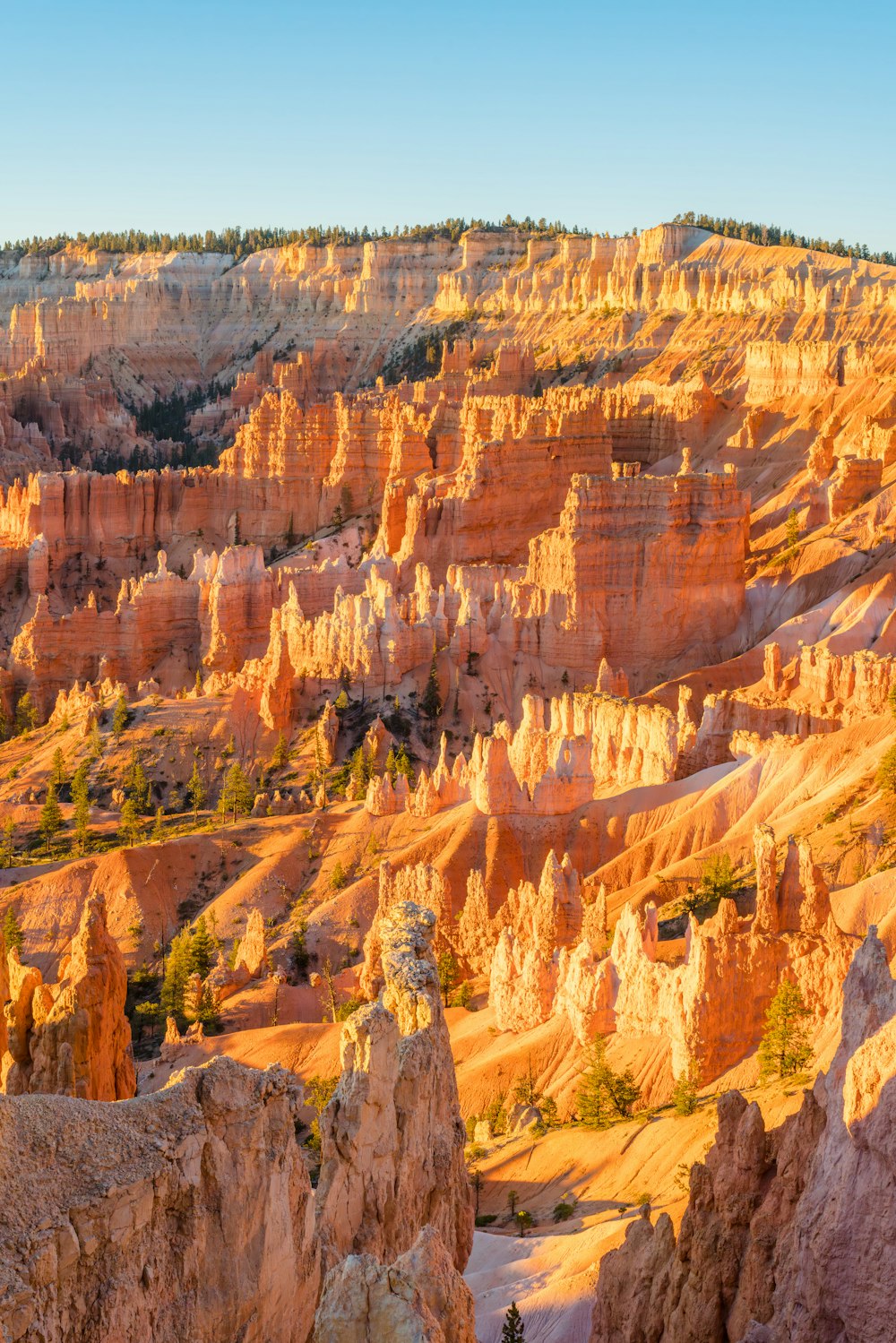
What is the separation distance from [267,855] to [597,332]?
249ft

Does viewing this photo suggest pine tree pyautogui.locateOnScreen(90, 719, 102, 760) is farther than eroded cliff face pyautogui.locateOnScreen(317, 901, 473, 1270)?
Yes

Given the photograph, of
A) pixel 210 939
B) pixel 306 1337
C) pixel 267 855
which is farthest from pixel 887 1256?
pixel 267 855

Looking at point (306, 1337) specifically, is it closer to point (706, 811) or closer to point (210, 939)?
point (706, 811)

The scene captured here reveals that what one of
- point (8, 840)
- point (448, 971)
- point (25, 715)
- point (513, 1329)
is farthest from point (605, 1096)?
point (25, 715)

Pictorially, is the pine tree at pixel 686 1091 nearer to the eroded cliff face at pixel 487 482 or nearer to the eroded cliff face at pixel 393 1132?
Answer: the eroded cliff face at pixel 393 1132

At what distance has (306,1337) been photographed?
42.2 ft

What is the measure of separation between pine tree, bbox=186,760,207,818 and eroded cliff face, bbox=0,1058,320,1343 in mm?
37526

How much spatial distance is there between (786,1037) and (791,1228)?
290 inches

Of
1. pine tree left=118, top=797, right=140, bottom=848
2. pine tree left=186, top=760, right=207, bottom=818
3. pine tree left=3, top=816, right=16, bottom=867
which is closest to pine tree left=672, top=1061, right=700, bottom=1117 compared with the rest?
pine tree left=3, top=816, right=16, bottom=867

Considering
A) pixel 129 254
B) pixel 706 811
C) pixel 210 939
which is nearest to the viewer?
pixel 706 811

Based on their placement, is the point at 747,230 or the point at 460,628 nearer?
the point at 460,628

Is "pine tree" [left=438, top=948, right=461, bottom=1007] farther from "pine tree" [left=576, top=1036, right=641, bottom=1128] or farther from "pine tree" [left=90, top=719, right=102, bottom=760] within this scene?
"pine tree" [left=90, top=719, right=102, bottom=760]

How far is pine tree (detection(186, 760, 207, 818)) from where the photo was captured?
50.5 meters

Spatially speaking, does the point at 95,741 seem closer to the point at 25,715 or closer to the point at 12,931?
the point at 25,715
